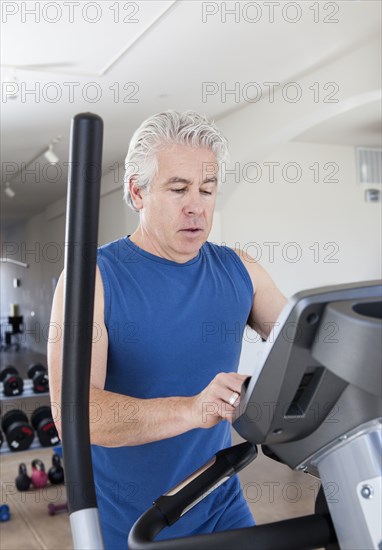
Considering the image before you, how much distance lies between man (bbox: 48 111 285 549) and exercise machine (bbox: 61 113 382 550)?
45 centimetres

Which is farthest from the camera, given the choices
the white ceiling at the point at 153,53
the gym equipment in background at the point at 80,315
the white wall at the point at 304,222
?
the white wall at the point at 304,222

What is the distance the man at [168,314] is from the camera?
3.81ft

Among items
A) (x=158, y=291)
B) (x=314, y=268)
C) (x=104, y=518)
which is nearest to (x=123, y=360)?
(x=158, y=291)

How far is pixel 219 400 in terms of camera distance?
0.74m

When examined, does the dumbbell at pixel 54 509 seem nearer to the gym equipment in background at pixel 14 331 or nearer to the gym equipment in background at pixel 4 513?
the gym equipment in background at pixel 4 513

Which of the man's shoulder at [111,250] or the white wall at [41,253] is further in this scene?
the white wall at [41,253]

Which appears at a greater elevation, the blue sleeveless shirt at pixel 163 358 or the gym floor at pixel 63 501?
the blue sleeveless shirt at pixel 163 358

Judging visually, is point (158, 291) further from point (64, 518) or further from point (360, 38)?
point (360, 38)

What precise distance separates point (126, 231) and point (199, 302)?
22.3 feet

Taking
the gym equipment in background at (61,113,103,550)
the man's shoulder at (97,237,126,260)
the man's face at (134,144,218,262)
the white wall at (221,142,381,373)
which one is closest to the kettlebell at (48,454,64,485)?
the white wall at (221,142,381,373)

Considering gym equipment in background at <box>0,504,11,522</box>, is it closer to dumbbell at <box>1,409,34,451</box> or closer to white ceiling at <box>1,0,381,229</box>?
dumbbell at <box>1,409,34,451</box>

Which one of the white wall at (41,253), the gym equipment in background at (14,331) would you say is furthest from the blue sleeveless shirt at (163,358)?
the gym equipment in background at (14,331)

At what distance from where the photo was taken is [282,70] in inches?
180

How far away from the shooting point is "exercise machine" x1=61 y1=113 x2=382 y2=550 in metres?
0.54
